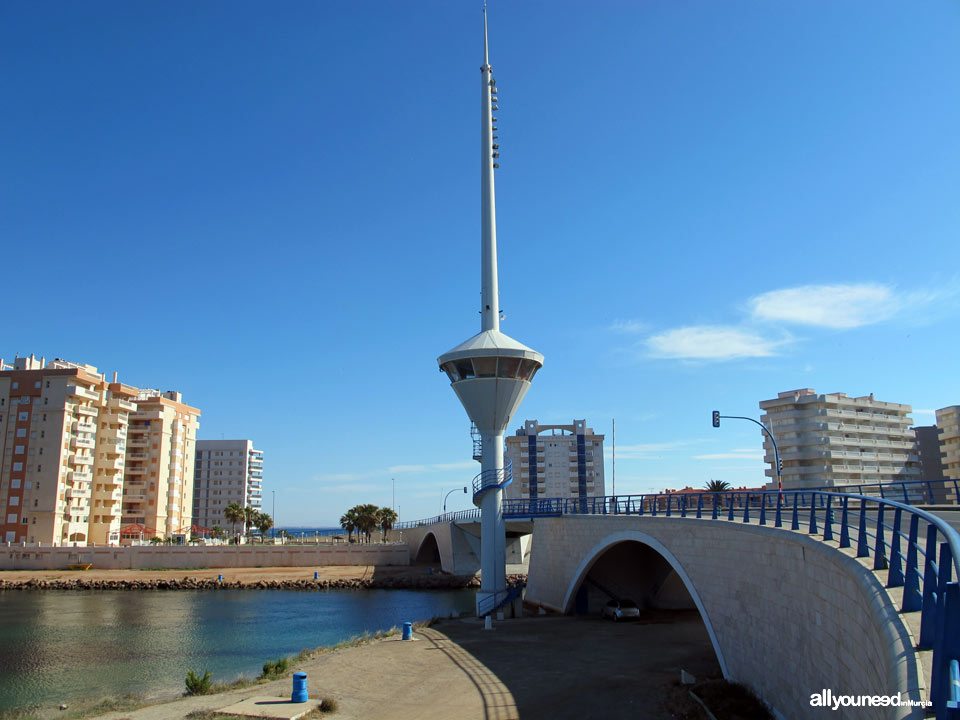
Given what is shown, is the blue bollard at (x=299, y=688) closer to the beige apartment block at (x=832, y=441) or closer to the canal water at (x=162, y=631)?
the canal water at (x=162, y=631)

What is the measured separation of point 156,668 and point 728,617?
2578 centimetres

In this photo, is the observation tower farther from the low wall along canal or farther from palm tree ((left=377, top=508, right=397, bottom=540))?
palm tree ((left=377, top=508, right=397, bottom=540))

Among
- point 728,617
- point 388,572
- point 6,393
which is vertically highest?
point 6,393

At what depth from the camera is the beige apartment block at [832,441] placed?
108m

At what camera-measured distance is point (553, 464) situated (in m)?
146

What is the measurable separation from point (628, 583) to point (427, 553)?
5804cm

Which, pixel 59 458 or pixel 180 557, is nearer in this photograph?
pixel 180 557

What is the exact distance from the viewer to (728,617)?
918 inches

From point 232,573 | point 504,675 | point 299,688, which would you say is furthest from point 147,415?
point 504,675

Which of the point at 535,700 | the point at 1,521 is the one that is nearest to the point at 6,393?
the point at 1,521

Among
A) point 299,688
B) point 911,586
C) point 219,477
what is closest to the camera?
point 911,586

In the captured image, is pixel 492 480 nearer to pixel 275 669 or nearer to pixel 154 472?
pixel 275 669

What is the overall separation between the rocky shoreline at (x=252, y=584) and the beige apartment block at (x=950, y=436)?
236 ft

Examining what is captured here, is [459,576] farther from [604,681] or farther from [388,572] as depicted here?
[604,681]
